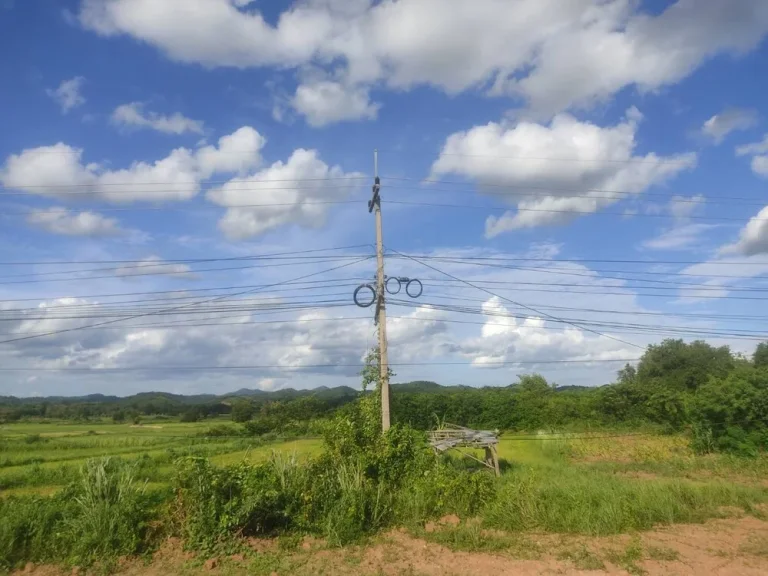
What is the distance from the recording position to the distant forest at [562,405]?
23797mm

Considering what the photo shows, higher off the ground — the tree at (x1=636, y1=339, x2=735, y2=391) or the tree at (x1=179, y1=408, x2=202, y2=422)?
the tree at (x1=636, y1=339, x2=735, y2=391)

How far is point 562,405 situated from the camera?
1458 inches

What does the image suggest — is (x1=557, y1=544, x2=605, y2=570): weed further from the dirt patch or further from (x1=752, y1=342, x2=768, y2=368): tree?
(x1=752, y1=342, x2=768, y2=368): tree

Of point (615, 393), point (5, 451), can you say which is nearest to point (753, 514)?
point (615, 393)

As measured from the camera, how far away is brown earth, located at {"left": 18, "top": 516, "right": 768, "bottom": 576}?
8.84 metres

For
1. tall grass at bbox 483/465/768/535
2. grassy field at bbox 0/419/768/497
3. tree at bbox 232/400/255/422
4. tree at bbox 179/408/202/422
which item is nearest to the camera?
tall grass at bbox 483/465/768/535

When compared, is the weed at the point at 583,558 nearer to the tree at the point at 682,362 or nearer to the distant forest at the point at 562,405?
the distant forest at the point at 562,405

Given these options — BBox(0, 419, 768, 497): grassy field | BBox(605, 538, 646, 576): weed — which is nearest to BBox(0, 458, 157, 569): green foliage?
BBox(0, 419, 768, 497): grassy field

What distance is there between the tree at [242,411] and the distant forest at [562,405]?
0.25 feet

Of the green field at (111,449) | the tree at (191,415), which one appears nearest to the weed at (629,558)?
the green field at (111,449)

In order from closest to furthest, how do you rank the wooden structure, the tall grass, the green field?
the tall grass, the wooden structure, the green field

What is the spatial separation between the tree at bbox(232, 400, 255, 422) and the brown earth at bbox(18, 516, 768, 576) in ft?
95.6

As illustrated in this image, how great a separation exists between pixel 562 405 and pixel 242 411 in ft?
72.8

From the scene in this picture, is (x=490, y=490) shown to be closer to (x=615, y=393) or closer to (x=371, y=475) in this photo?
(x=371, y=475)
